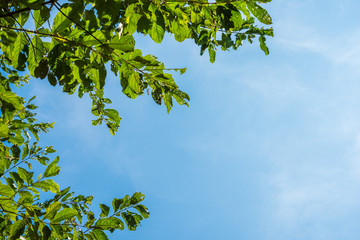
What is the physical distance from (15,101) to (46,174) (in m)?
0.78

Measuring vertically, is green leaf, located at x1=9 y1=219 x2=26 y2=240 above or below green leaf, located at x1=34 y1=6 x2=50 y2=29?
below

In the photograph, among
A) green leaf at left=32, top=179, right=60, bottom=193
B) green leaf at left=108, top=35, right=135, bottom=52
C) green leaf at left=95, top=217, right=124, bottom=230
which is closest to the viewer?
green leaf at left=108, top=35, right=135, bottom=52

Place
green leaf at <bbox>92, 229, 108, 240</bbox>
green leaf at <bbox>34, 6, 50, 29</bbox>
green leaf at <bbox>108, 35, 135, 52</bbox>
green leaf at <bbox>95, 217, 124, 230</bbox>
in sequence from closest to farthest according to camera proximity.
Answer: green leaf at <bbox>34, 6, 50, 29</bbox>
green leaf at <bbox>108, 35, 135, 52</bbox>
green leaf at <bbox>92, 229, 108, 240</bbox>
green leaf at <bbox>95, 217, 124, 230</bbox>

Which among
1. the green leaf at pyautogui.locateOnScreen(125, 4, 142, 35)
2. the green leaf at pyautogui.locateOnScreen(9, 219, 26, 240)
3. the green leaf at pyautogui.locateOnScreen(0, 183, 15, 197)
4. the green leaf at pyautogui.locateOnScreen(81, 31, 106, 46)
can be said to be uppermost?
the green leaf at pyautogui.locateOnScreen(125, 4, 142, 35)

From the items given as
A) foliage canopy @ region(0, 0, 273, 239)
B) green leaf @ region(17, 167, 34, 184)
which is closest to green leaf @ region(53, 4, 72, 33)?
foliage canopy @ region(0, 0, 273, 239)

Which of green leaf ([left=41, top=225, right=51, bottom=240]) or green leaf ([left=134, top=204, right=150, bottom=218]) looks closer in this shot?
green leaf ([left=41, top=225, right=51, bottom=240])

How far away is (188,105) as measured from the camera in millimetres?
2135

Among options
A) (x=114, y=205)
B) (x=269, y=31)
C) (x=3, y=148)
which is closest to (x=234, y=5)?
(x=269, y=31)

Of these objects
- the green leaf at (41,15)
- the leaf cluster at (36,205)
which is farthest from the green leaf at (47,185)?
the green leaf at (41,15)

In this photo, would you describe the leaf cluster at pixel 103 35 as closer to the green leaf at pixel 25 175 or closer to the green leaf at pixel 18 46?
the green leaf at pixel 18 46

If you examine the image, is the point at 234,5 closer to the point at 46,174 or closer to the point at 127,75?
the point at 127,75

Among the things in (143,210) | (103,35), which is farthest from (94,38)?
(143,210)

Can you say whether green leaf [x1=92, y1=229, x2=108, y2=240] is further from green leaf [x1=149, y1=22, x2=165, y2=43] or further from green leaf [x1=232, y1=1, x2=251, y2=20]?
green leaf [x1=232, y1=1, x2=251, y2=20]

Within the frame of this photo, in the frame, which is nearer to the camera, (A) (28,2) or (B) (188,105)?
(A) (28,2)
